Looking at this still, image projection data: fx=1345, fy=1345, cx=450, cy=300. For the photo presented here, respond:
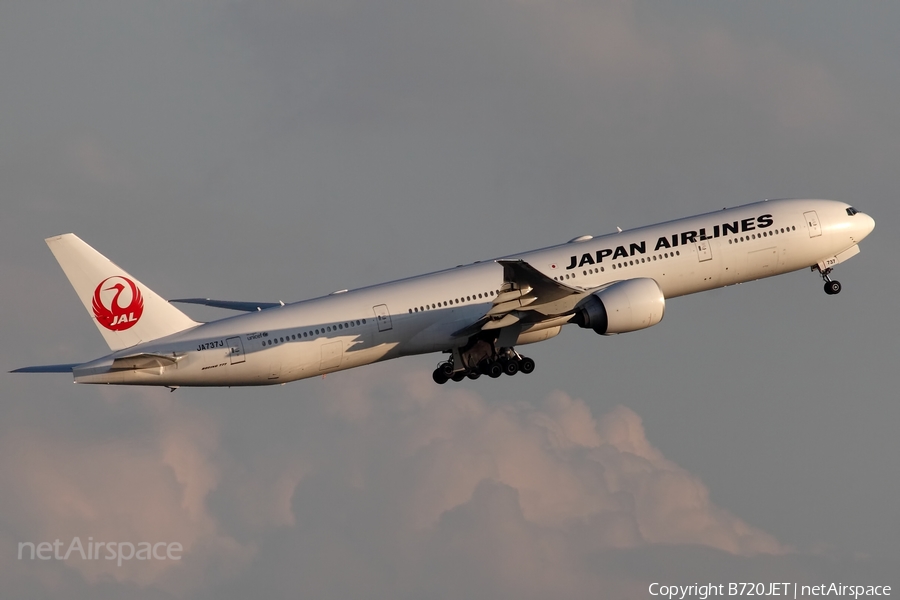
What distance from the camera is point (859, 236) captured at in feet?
Result: 220

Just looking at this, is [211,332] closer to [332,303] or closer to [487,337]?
[332,303]

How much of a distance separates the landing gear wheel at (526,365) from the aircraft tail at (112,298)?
1560cm

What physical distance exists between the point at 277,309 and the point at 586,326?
13.8 m

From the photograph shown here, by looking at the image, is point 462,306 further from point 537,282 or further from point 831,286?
point 831,286

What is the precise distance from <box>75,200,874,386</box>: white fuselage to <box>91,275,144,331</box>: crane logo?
1434 mm

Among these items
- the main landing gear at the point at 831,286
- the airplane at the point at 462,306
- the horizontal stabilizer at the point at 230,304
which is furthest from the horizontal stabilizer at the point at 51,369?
the main landing gear at the point at 831,286

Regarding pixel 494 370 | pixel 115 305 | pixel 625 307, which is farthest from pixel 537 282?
pixel 115 305

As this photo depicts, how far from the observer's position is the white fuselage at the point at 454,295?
2253 inches

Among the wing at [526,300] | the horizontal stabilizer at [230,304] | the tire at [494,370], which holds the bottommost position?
the tire at [494,370]

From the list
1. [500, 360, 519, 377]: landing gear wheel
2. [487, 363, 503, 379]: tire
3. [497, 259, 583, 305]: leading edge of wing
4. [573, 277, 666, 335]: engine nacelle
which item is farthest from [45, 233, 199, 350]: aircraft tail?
[573, 277, 666, 335]: engine nacelle

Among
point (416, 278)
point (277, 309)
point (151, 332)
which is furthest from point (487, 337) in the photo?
point (151, 332)

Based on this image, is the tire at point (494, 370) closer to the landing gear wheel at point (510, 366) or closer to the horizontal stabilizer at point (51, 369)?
the landing gear wheel at point (510, 366)

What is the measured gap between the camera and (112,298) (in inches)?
2256

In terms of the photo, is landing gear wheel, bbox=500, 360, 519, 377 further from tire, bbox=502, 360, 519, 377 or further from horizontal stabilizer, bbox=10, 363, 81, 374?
horizontal stabilizer, bbox=10, 363, 81, 374
